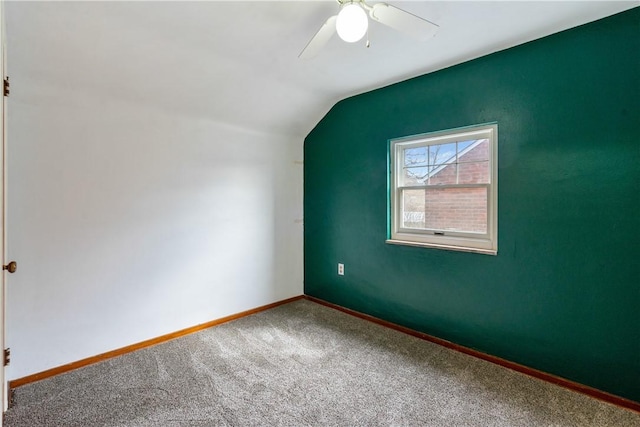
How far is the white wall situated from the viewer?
2117 mm

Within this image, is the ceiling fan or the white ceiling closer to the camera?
the ceiling fan


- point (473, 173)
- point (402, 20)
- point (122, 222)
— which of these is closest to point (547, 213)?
point (473, 173)

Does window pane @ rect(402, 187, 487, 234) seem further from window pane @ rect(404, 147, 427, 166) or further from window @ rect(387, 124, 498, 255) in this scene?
window pane @ rect(404, 147, 427, 166)

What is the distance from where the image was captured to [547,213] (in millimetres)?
2129

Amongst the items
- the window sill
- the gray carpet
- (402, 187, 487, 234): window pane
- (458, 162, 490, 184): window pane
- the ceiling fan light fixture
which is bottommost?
the gray carpet

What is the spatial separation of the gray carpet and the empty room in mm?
16

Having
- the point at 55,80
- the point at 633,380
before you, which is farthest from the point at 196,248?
the point at 633,380

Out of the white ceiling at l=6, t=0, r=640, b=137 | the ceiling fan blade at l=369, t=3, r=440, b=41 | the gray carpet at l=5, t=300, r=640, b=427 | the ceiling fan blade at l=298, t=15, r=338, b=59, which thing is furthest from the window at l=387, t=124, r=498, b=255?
the ceiling fan blade at l=298, t=15, r=338, b=59

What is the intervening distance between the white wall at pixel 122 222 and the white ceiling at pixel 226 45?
0.23 m

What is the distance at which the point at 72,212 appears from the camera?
7.48 ft

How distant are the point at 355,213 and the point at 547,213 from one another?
5.48 ft

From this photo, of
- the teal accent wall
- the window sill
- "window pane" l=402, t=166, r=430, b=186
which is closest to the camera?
the teal accent wall

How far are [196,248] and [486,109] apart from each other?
2.76 metres

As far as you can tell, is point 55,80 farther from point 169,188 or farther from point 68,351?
point 68,351
